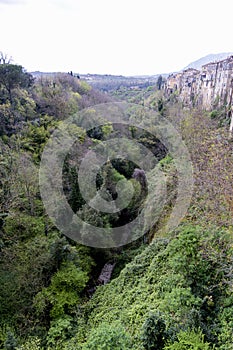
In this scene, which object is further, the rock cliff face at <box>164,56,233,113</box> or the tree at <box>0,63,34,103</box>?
the rock cliff face at <box>164,56,233,113</box>

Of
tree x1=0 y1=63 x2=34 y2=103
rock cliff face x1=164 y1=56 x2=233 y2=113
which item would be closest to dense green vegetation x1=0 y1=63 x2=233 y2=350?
tree x1=0 y1=63 x2=34 y2=103

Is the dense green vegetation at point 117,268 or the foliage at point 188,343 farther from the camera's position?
the dense green vegetation at point 117,268

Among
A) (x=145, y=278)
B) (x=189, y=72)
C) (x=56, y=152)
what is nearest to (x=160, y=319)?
(x=145, y=278)

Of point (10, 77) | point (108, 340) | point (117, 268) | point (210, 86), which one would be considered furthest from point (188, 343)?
point (210, 86)

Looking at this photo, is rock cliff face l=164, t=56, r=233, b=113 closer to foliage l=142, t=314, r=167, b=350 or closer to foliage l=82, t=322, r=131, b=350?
foliage l=142, t=314, r=167, b=350

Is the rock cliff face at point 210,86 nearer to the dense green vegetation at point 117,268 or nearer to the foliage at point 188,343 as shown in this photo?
the dense green vegetation at point 117,268

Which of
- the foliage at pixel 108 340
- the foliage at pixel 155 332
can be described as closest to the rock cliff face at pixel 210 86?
the foliage at pixel 155 332

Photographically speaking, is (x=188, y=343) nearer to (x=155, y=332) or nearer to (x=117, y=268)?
(x=155, y=332)
